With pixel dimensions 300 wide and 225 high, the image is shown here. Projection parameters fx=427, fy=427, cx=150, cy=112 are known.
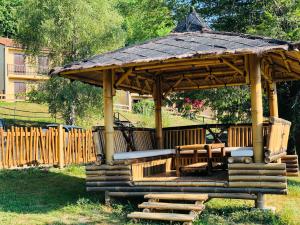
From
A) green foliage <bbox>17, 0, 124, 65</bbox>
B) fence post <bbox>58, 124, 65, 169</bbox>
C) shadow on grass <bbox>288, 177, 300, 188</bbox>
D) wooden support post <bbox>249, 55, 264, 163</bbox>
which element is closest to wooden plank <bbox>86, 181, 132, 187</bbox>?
wooden support post <bbox>249, 55, 264, 163</bbox>

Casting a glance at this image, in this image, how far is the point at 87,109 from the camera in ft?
77.7

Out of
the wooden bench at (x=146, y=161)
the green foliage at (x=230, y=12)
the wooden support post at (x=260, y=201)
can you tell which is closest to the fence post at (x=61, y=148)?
the wooden bench at (x=146, y=161)

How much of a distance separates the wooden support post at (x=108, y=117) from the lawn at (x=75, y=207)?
1.15 meters

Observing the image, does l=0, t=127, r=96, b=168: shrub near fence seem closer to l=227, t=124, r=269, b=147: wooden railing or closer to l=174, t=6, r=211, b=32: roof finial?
l=227, t=124, r=269, b=147: wooden railing

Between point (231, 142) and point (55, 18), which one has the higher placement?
point (55, 18)

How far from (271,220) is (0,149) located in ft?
29.0

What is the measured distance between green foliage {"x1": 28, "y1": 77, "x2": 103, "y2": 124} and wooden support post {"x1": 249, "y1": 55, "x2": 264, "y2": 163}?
15156 mm

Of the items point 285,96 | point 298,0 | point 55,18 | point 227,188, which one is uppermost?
point 55,18

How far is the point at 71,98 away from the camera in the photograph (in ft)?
74.7

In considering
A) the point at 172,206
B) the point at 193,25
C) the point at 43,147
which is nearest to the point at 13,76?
the point at 43,147

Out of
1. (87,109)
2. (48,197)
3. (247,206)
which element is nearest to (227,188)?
(247,206)

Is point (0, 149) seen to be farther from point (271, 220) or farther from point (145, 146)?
point (271, 220)

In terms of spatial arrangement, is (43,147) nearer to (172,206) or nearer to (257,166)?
(172,206)

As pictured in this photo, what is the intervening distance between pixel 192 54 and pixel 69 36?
15280mm
